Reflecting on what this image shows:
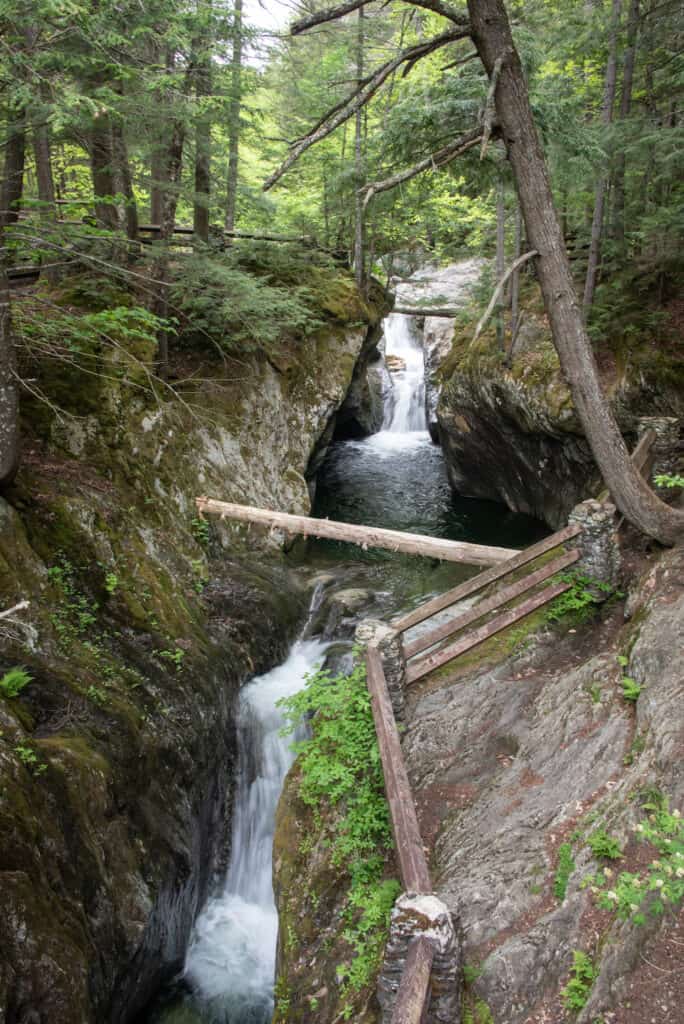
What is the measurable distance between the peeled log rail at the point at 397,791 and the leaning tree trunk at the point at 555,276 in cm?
369

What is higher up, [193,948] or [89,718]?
[89,718]

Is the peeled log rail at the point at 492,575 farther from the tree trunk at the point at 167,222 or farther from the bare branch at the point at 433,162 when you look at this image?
the tree trunk at the point at 167,222

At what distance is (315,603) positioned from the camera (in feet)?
37.6

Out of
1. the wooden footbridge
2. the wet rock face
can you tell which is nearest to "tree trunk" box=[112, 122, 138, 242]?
the wooden footbridge

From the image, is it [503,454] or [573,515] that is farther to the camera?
[503,454]

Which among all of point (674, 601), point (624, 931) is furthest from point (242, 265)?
point (624, 931)

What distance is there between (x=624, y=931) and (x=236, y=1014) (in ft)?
17.5

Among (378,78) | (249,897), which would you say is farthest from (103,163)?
(249,897)

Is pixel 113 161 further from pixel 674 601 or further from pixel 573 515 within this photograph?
pixel 674 601

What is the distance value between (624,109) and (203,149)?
8740 millimetres

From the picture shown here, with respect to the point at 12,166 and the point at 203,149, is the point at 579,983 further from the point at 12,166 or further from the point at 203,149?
the point at 203,149

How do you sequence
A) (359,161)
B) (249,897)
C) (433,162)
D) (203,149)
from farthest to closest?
(359,161) < (203,149) < (249,897) < (433,162)

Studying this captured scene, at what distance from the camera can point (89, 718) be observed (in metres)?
6.48

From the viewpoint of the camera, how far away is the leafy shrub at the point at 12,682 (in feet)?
18.7
